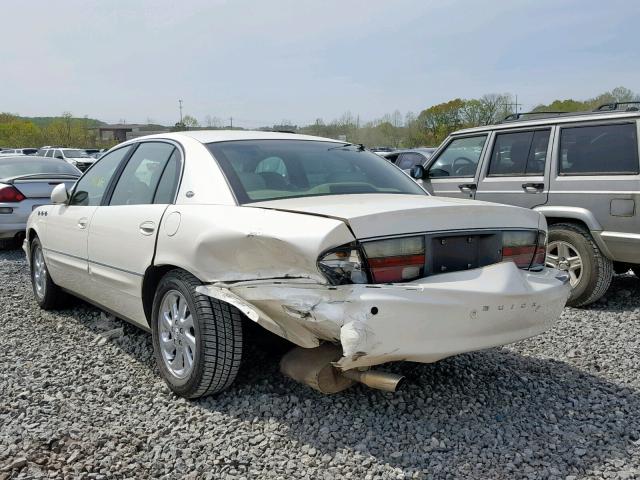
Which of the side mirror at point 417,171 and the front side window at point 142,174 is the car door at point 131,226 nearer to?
the front side window at point 142,174

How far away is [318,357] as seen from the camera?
3.13m

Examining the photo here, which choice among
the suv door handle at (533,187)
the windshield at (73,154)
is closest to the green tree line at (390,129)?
the windshield at (73,154)

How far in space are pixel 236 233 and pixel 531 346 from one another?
8.33 feet

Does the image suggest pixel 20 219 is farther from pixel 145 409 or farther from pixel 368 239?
pixel 368 239

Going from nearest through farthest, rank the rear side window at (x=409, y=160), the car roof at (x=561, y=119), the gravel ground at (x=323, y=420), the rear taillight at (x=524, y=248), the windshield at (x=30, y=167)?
the gravel ground at (x=323, y=420) → the rear taillight at (x=524, y=248) → the car roof at (x=561, y=119) → the windshield at (x=30, y=167) → the rear side window at (x=409, y=160)

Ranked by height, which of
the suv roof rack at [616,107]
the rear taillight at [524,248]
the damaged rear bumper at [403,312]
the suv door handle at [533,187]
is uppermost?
the suv roof rack at [616,107]

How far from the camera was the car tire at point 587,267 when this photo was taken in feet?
17.9

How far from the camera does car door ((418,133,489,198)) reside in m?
6.65

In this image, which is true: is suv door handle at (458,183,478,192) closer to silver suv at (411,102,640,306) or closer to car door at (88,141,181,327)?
silver suv at (411,102,640,306)

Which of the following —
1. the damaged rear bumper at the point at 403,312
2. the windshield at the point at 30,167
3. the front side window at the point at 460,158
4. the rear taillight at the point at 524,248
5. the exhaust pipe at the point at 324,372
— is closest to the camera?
the damaged rear bumper at the point at 403,312

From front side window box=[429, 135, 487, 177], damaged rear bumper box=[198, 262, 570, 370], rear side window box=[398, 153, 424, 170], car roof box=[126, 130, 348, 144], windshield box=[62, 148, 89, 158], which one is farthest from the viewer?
windshield box=[62, 148, 89, 158]

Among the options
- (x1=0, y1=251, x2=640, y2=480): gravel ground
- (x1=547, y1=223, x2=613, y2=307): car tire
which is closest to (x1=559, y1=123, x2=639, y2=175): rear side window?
(x1=547, y1=223, x2=613, y2=307): car tire

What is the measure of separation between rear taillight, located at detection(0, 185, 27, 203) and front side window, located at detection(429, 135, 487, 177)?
18.6ft

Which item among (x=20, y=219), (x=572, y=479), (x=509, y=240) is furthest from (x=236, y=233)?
(x=20, y=219)
